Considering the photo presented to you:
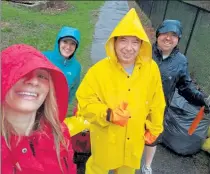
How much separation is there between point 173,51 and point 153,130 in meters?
0.84

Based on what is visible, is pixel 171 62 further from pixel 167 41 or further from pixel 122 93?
pixel 122 93

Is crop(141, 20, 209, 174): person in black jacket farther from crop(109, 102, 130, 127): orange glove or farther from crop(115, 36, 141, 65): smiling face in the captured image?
crop(109, 102, 130, 127): orange glove

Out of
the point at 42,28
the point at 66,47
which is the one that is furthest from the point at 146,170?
the point at 42,28

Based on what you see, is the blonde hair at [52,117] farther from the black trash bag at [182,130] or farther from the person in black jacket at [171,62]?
the black trash bag at [182,130]

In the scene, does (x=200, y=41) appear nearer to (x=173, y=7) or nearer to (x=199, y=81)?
(x=199, y=81)

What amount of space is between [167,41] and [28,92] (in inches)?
67.4

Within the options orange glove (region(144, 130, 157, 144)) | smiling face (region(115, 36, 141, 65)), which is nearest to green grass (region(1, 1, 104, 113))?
orange glove (region(144, 130, 157, 144))

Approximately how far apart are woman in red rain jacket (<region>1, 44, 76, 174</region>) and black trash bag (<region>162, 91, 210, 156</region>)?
222cm

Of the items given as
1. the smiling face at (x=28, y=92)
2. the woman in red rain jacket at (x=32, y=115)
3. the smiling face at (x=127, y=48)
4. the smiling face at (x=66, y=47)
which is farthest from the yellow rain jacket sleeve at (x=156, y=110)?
the smiling face at (x=66, y=47)

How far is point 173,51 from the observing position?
3082 millimetres

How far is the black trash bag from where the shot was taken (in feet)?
12.6

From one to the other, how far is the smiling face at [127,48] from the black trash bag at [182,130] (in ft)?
5.10

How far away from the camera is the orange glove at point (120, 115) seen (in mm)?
2299

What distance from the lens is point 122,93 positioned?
249cm
